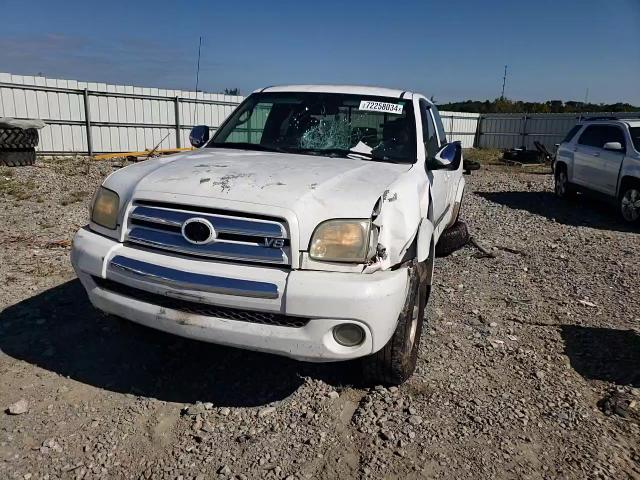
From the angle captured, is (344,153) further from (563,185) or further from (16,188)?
(563,185)

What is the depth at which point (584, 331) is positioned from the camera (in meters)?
3.94

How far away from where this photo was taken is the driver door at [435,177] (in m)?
3.71

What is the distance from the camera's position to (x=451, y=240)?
578 centimetres

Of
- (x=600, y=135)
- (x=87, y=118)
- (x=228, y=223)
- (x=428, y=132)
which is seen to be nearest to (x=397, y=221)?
(x=228, y=223)

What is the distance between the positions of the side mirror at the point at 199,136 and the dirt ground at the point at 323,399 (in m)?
1.56

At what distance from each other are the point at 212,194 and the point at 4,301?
8.11 feet

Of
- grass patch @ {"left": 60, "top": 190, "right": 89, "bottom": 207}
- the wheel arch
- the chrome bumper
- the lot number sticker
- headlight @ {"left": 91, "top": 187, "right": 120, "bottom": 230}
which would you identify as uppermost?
the lot number sticker

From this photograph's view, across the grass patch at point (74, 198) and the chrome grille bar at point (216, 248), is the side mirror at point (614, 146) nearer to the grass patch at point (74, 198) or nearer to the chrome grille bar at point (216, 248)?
the chrome grille bar at point (216, 248)

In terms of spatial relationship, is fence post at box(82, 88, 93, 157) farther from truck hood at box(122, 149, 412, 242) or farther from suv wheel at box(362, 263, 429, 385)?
suv wheel at box(362, 263, 429, 385)

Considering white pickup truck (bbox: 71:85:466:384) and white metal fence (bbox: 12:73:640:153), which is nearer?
white pickup truck (bbox: 71:85:466:384)

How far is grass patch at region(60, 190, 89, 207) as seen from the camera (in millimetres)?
7969

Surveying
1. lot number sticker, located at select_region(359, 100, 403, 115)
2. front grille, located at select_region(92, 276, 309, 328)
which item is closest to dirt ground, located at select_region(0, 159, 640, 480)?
front grille, located at select_region(92, 276, 309, 328)

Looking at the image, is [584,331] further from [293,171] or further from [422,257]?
[293,171]

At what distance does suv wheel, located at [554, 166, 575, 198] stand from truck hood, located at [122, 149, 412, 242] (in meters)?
8.66
